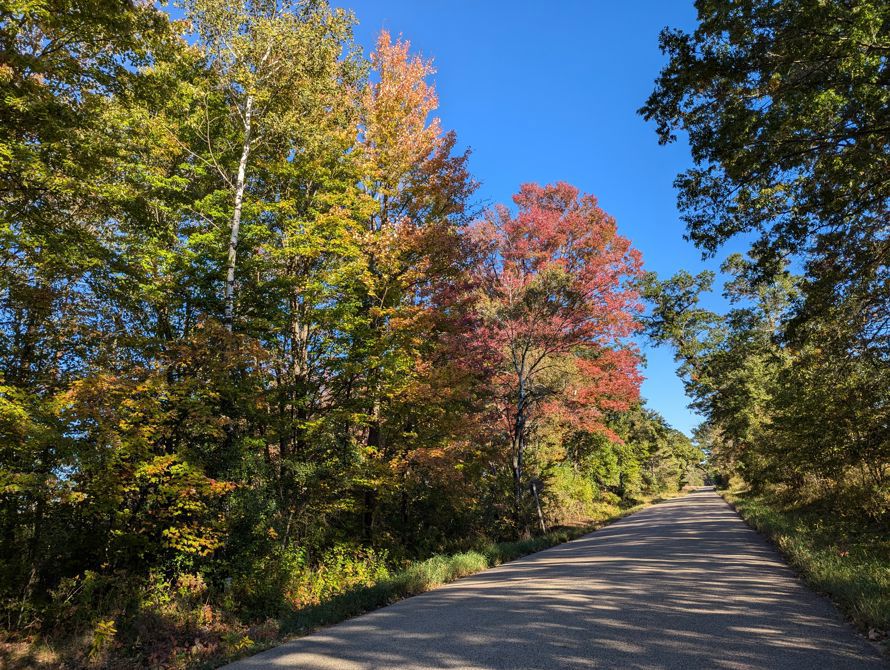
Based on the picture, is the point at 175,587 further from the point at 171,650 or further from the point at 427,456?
the point at 427,456

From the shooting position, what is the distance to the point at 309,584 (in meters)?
9.10

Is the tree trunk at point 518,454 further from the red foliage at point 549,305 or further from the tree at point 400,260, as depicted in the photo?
the tree at point 400,260

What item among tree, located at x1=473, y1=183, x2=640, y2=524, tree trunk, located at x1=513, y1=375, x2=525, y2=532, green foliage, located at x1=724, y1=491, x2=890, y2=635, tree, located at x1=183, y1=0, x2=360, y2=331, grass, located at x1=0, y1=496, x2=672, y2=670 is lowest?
green foliage, located at x1=724, y1=491, x2=890, y2=635

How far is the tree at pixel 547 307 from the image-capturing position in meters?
16.2

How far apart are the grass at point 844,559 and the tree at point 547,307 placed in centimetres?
769

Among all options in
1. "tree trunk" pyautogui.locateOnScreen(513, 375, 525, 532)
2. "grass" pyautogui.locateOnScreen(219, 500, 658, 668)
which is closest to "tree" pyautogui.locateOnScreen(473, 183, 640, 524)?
"tree trunk" pyautogui.locateOnScreen(513, 375, 525, 532)

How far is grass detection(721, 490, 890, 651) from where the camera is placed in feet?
14.9

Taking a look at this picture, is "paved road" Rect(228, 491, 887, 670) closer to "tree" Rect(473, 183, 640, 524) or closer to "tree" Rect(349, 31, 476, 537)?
"tree" Rect(349, 31, 476, 537)

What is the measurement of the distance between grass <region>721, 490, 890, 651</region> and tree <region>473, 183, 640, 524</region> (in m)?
7.69

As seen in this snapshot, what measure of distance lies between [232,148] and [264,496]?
8653mm

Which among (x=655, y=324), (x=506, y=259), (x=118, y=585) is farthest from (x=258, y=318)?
(x=655, y=324)

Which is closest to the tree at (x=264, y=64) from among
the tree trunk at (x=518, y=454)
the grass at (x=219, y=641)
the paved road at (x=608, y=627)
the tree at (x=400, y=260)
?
the tree at (x=400, y=260)

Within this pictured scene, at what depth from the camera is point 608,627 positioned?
468cm

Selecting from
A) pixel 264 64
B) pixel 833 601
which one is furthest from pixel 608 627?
pixel 264 64
